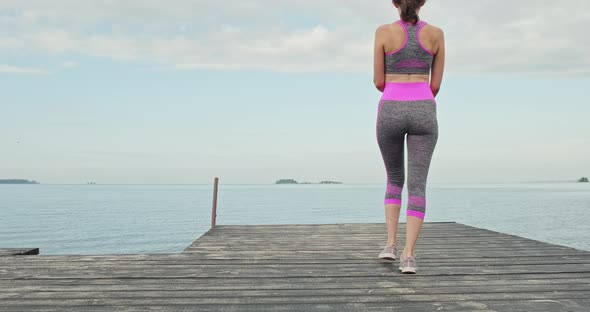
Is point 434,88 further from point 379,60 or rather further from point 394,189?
point 394,189

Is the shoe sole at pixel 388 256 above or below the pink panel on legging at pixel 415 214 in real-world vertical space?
below

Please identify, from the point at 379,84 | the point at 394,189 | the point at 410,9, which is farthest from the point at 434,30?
the point at 394,189

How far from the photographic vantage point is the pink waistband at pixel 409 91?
3.88 metres

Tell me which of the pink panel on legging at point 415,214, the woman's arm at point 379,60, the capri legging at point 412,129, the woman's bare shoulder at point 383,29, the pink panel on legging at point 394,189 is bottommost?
the pink panel on legging at point 415,214

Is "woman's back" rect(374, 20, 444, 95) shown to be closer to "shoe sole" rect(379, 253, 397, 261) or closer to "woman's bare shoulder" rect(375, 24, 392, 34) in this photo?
"woman's bare shoulder" rect(375, 24, 392, 34)

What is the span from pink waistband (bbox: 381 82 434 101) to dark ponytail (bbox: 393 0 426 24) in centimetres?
55

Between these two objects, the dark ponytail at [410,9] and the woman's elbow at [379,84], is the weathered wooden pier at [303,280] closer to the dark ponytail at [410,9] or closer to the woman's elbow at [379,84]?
the woman's elbow at [379,84]

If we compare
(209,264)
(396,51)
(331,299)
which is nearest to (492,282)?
(331,299)

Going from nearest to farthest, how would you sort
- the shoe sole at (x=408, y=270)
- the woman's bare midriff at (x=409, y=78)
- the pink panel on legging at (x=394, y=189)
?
1. the shoe sole at (x=408, y=270)
2. the woman's bare midriff at (x=409, y=78)
3. the pink panel on legging at (x=394, y=189)

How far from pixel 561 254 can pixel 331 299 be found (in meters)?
3.25

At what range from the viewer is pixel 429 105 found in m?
3.86

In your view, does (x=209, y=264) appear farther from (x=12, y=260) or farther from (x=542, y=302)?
(x=542, y=302)

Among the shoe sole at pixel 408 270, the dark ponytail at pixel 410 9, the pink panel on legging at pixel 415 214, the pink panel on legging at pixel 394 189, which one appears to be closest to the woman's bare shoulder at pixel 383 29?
the dark ponytail at pixel 410 9

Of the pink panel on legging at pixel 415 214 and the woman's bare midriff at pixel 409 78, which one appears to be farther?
the pink panel on legging at pixel 415 214
